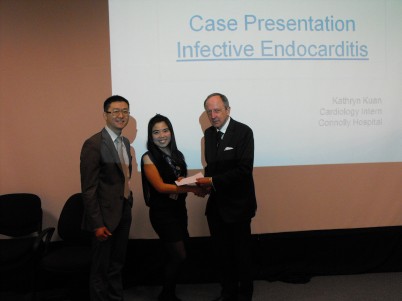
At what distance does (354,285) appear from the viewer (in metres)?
2.97

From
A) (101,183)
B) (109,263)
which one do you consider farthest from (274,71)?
(109,263)

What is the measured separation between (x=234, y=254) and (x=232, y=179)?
63cm

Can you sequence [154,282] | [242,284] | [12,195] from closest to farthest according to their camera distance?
[242,284] < [12,195] < [154,282]

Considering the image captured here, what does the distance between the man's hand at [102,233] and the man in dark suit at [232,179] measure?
696mm

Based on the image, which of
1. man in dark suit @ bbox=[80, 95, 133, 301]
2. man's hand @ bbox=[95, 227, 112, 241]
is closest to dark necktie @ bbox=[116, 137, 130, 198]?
man in dark suit @ bbox=[80, 95, 133, 301]

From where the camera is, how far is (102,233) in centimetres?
216

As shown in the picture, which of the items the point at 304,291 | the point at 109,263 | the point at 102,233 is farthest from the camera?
the point at 304,291

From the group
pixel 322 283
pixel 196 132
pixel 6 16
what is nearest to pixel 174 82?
pixel 196 132

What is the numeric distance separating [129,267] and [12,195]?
1.21m

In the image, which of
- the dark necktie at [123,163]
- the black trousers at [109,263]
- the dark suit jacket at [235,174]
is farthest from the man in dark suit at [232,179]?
the black trousers at [109,263]

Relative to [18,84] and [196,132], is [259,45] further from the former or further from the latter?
[18,84]

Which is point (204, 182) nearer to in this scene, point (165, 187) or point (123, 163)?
point (165, 187)

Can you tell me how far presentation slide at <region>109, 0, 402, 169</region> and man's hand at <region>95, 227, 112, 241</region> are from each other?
88 centimetres

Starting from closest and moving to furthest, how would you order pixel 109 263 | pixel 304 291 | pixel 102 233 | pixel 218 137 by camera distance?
pixel 102 233 < pixel 109 263 < pixel 218 137 < pixel 304 291
